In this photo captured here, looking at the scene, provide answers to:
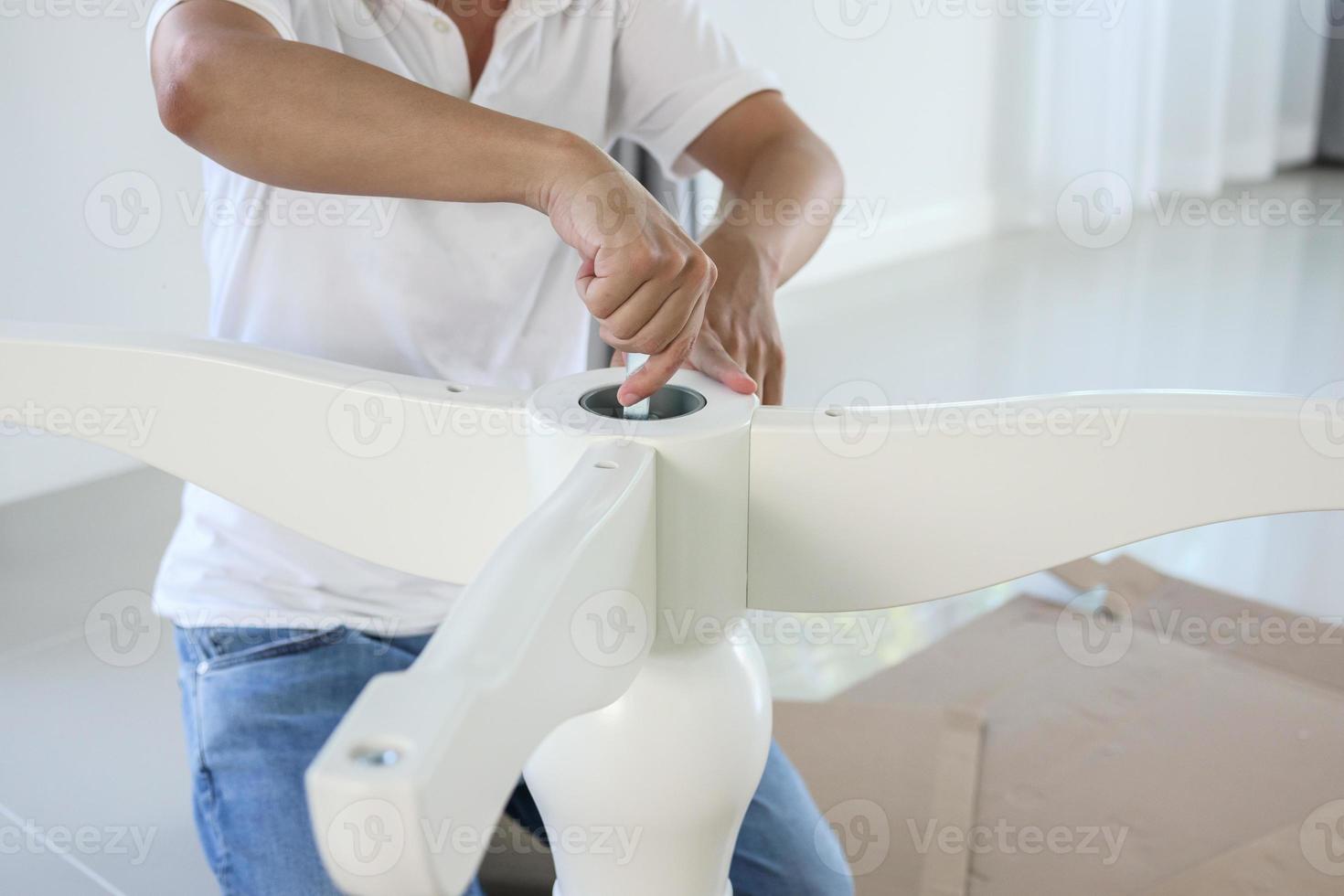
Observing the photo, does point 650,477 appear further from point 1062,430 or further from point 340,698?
point 340,698

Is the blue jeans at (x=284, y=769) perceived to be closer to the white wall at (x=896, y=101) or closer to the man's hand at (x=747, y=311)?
the man's hand at (x=747, y=311)

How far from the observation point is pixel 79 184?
1.75m

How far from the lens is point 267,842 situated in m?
0.77

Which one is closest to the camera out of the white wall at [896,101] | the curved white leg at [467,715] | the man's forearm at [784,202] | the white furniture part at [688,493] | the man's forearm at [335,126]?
the curved white leg at [467,715]

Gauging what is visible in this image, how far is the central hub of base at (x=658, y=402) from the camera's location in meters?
0.51

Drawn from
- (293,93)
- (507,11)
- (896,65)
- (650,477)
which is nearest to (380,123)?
(293,93)

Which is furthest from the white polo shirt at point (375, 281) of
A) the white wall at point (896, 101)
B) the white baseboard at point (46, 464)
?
the white wall at point (896, 101)

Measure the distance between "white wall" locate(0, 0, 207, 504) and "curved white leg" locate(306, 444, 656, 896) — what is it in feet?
A: 5.12

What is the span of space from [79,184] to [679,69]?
1.09 meters

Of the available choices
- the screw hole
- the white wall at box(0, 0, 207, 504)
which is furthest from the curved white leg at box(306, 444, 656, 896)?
the white wall at box(0, 0, 207, 504)

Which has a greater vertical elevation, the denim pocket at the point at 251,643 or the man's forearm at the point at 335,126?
the man's forearm at the point at 335,126

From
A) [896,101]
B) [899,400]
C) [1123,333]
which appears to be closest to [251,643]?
[899,400]

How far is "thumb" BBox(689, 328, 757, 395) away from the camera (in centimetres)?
55

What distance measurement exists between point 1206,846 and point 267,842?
84 centimetres
